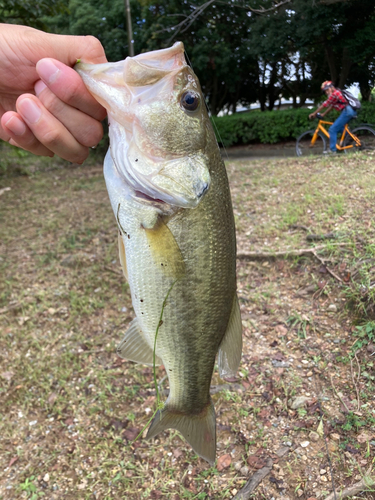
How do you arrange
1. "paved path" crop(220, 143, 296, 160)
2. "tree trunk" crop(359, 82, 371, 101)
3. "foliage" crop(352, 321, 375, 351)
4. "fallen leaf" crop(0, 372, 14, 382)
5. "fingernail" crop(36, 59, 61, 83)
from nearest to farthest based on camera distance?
"fingernail" crop(36, 59, 61, 83) → "foliage" crop(352, 321, 375, 351) → "fallen leaf" crop(0, 372, 14, 382) → "paved path" crop(220, 143, 296, 160) → "tree trunk" crop(359, 82, 371, 101)

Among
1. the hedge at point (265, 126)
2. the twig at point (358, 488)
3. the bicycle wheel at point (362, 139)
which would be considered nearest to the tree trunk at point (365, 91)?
the hedge at point (265, 126)

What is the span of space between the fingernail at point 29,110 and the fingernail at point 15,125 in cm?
5

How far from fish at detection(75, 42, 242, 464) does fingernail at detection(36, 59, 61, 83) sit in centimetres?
9

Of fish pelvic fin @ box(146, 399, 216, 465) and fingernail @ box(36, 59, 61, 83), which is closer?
fingernail @ box(36, 59, 61, 83)

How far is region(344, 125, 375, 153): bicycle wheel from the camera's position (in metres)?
8.23

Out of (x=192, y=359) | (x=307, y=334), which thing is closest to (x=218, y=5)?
(x=307, y=334)

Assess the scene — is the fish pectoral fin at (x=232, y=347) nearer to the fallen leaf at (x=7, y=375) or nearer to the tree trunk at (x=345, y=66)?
the fallen leaf at (x=7, y=375)

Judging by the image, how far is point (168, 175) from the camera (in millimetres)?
1250

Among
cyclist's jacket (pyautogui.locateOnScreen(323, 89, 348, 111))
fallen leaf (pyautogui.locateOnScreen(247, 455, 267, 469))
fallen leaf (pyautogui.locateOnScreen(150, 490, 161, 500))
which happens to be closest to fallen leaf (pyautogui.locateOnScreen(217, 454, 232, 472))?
fallen leaf (pyautogui.locateOnScreen(247, 455, 267, 469))

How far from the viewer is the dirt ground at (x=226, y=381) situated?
2.16 meters

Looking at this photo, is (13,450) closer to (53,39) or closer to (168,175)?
(168,175)

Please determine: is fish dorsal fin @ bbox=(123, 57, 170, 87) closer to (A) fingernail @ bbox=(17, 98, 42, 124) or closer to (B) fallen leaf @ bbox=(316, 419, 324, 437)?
(A) fingernail @ bbox=(17, 98, 42, 124)

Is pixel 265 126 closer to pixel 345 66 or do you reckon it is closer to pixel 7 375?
pixel 345 66

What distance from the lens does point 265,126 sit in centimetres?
1354
